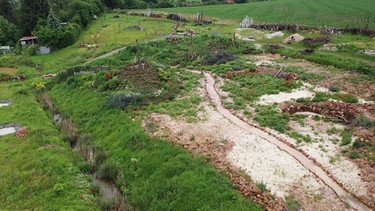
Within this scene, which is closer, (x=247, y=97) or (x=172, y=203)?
(x=172, y=203)

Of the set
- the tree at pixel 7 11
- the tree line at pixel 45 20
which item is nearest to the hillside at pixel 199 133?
the tree line at pixel 45 20

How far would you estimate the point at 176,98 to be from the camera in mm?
30094

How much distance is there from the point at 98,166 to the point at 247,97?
1567 centimetres

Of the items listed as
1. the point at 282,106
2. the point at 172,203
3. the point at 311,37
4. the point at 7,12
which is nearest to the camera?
the point at 172,203

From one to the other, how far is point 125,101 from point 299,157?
17.0m

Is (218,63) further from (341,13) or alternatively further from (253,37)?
(341,13)

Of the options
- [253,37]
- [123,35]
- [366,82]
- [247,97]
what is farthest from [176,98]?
[123,35]

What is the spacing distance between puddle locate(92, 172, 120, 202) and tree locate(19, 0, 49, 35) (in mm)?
57048

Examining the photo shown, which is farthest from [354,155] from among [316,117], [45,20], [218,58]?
[45,20]

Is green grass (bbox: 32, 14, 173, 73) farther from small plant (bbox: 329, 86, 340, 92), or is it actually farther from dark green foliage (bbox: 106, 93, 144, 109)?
small plant (bbox: 329, 86, 340, 92)

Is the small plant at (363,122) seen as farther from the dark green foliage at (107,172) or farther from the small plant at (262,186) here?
the dark green foliage at (107,172)

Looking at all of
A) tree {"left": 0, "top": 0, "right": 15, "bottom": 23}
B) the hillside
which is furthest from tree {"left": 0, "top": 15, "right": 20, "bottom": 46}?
the hillside

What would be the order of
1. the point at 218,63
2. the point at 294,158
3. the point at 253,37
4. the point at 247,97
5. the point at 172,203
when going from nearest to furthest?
the point at 172,203 < the point at 294,158 < the point at 247,97 < the point at 218,63 < the point at 253,37

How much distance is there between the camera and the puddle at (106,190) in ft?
62.6
